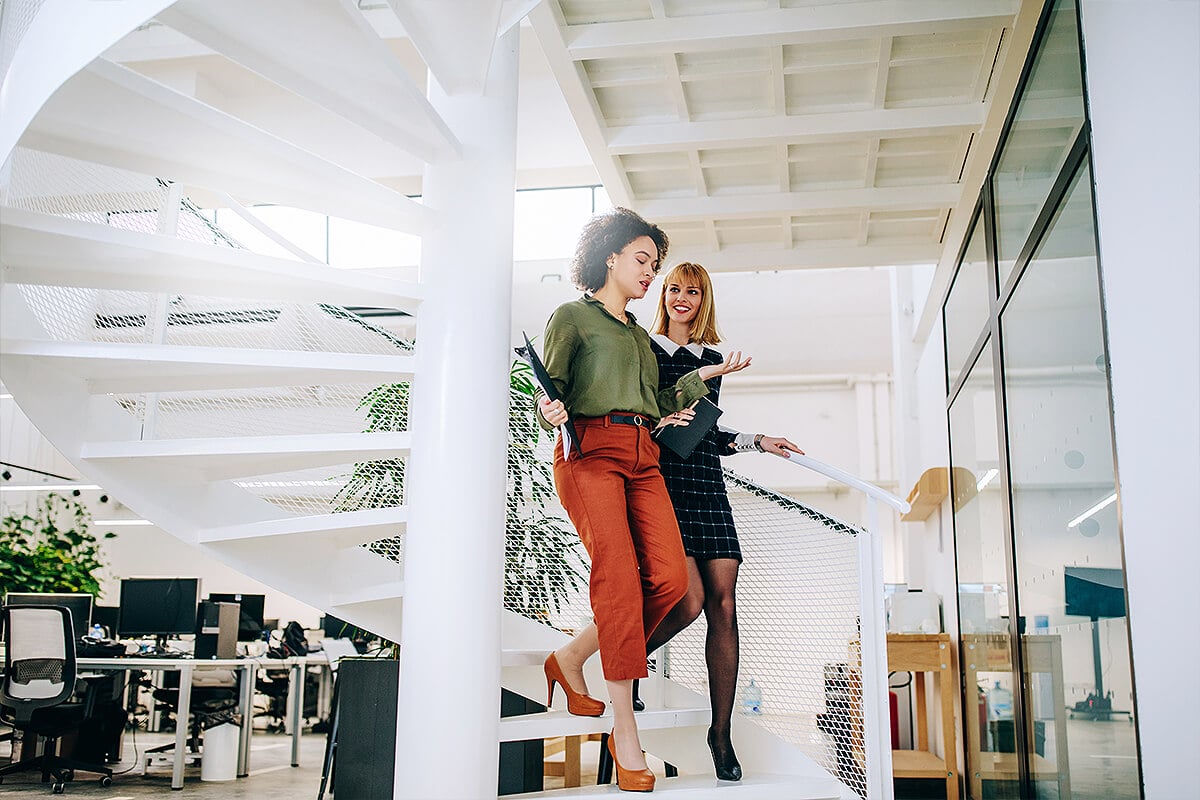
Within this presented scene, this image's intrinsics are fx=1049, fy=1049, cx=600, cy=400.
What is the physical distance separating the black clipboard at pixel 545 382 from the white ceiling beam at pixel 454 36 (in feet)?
2.78

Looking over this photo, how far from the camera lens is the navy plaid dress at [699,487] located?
3.22 metres

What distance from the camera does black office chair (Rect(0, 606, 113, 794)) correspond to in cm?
582

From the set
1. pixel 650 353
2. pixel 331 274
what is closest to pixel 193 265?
pixel 331 274

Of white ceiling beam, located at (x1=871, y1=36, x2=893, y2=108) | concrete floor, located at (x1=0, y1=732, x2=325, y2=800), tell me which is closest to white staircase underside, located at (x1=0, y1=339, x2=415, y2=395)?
white ceiling beam, located at (x1=871, y1=36, x2=893, y2=108)

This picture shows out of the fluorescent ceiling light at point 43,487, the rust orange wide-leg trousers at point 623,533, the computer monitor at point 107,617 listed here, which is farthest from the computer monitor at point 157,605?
the fluorescent ceiling light at point 43,487

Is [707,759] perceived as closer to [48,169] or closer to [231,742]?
[48,169]

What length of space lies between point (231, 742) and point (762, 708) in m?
3.82

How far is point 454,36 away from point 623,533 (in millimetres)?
1474

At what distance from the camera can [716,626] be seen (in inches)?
124

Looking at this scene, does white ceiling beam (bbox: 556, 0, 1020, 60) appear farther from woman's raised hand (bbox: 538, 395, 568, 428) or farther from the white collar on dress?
woman's raised hand (bbox: 538, 395, 568, 428)

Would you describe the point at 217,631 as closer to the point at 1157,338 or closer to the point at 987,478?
the point at 987,478

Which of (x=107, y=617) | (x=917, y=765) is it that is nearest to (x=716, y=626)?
(x=917, y=765)

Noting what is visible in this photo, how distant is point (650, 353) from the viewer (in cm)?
315

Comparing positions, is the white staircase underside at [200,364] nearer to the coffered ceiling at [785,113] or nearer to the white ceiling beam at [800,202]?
the coffered ceiling at [785,113]
